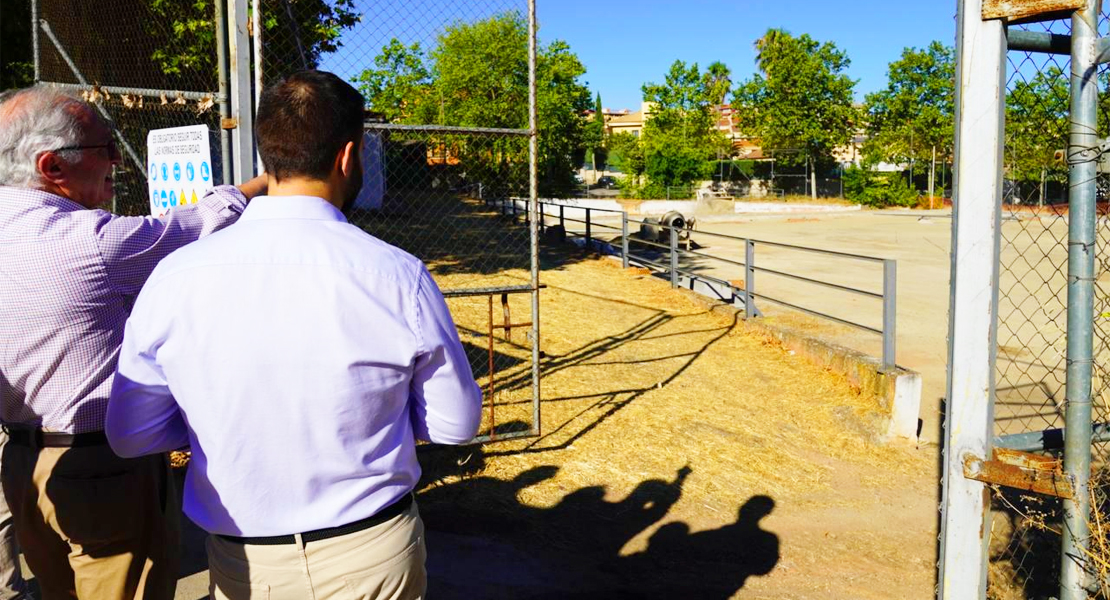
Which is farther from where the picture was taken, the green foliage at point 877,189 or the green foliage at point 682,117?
the green foliage at point 682,117

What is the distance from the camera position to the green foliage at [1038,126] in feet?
9.18

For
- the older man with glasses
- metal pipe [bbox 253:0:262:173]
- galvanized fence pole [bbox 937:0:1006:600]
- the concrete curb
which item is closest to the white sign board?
metal pipe [bbox 253:0:262:173]

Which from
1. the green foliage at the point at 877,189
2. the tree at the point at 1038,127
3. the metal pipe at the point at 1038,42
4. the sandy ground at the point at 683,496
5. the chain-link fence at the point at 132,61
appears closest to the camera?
the metal pipe at the point at 1038,42

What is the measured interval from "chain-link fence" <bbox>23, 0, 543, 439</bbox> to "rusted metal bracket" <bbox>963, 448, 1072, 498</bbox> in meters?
2.79

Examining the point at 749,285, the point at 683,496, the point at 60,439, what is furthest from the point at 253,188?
the point at 749,285

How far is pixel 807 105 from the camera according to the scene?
168 ft

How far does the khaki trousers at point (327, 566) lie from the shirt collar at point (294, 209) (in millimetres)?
639

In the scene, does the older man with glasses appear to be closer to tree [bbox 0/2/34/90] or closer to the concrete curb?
the concrete curb

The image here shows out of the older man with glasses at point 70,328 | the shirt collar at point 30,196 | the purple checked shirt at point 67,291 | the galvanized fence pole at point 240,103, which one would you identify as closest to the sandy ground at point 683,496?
the older man with glasses at point 70,328

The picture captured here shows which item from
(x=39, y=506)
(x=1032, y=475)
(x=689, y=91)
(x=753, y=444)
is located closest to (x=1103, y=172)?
(x=1032, y=475)

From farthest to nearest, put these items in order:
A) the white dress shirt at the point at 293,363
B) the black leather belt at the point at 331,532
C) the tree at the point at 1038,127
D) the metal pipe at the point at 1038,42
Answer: the tree at the point at 1038,127, the metal pipe at the point at 1038,42, the black leather belt at the point at 331,532, the white dress shirt at the point at 293,363

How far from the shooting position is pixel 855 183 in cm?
4844

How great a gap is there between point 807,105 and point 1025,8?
169ft

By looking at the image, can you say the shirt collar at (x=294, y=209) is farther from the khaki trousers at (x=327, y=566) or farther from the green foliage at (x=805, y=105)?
the green foliage at (x=805, y=105)
